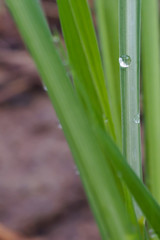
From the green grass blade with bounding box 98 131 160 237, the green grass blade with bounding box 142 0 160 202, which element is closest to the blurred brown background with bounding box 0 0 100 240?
the green grass blade with bounding box 142 0 160 202

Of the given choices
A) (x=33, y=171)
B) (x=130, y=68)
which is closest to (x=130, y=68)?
(x=130, y=68)

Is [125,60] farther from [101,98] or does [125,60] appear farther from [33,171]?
[33,171]

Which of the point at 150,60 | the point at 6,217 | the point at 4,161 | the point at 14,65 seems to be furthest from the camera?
the point at 14,65

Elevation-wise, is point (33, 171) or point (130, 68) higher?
point (130, 68)

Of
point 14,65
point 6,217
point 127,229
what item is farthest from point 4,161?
point 127,229

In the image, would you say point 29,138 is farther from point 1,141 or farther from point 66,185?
point 66,185

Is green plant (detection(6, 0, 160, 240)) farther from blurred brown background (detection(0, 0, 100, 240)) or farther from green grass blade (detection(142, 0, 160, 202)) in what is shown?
blurred brown background (detection(0, 0, 100, 240))

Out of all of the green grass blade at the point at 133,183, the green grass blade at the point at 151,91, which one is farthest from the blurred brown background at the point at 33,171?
the green grass blade at the point at 133,183
